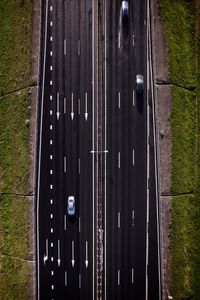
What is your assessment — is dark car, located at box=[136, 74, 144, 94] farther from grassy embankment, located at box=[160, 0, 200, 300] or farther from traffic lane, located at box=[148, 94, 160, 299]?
grassy embankment, located at box=[160, 0, 200, 300]

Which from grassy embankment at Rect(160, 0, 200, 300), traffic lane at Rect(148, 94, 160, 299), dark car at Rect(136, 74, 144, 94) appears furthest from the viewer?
traffic lane at Rect(148, 94, 160, 299)

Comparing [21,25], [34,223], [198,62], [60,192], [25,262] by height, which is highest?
[21,25]

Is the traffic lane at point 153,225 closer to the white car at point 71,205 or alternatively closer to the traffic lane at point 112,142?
the traffic lane at point 112,142

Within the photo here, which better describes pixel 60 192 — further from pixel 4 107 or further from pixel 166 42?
pixel 166 42

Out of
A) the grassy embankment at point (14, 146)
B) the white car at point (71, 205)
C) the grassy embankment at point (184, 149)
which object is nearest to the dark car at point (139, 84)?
the grassy embankment at point (184, 149)

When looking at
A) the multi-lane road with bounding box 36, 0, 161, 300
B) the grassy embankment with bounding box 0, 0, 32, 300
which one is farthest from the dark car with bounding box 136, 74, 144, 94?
the grassy embankment with bounding box 0, 0, 32, 300

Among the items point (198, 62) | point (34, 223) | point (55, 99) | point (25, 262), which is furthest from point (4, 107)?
point (198, 62)
